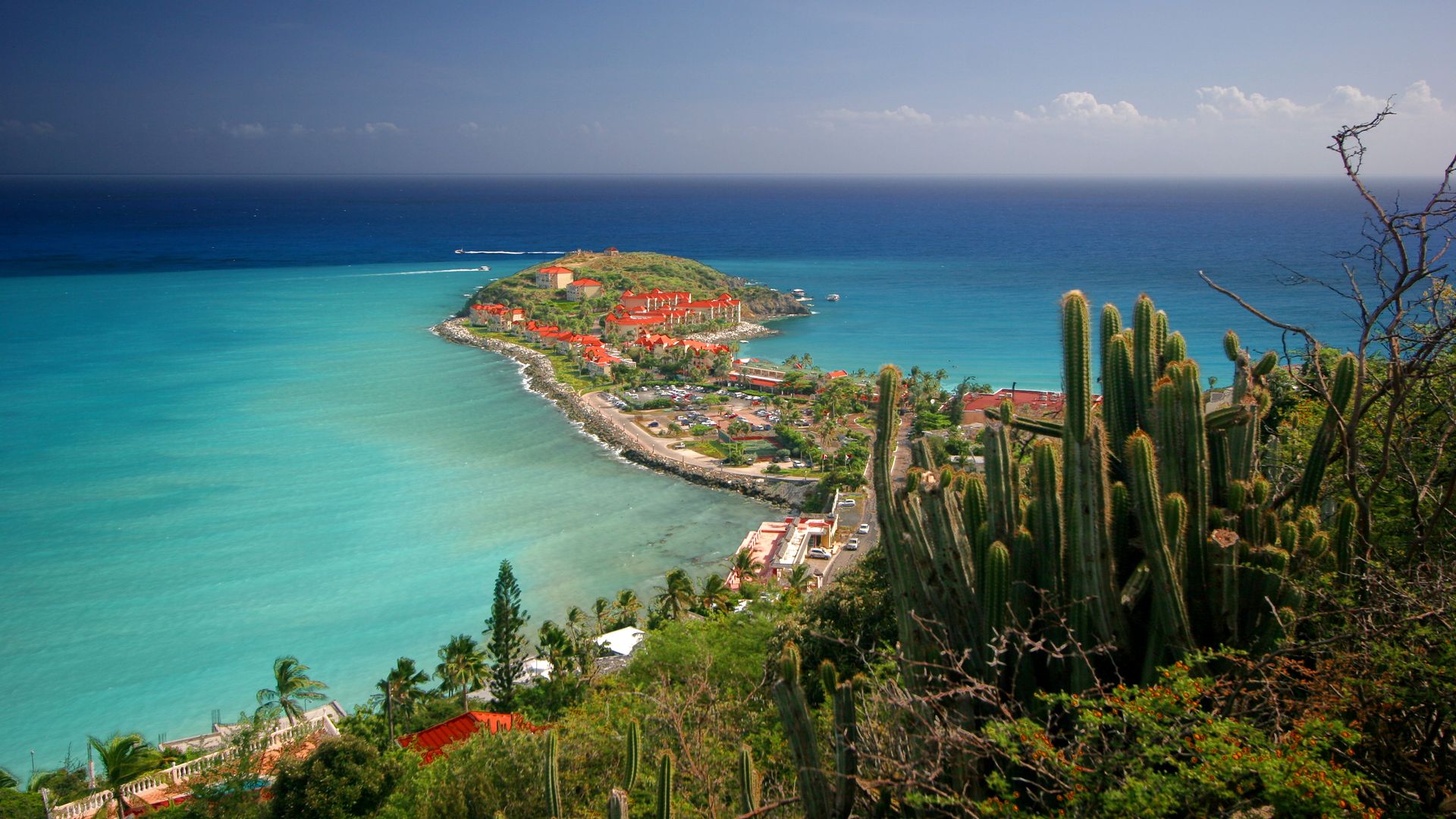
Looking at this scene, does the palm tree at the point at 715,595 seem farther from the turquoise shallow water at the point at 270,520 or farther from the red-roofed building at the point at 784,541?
the turquoise shallow water at the point at 270,520

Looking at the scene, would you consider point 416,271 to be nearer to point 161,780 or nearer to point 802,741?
point 161,780

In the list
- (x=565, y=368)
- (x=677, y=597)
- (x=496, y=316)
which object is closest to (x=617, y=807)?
(x=677, y=597)

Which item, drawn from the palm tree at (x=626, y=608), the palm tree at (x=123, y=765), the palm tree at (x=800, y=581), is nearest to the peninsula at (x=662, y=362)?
the palm tree at (x=800, y=581)

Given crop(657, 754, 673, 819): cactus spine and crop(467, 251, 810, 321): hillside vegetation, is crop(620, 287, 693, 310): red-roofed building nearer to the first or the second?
crop(467, 251, 810, 321): hillside vegetation

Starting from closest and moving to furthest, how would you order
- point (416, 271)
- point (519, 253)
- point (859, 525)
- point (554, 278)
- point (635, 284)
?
point (859, 525) < point (554, 278) < point (635, 284) < point (416, 271) < point (519, 253)

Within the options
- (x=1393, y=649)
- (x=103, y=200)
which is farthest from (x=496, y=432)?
(x=103, y=200)

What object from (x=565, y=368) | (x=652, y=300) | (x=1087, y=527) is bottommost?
(x=565, y=368)

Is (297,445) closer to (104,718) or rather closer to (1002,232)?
(104,718)
